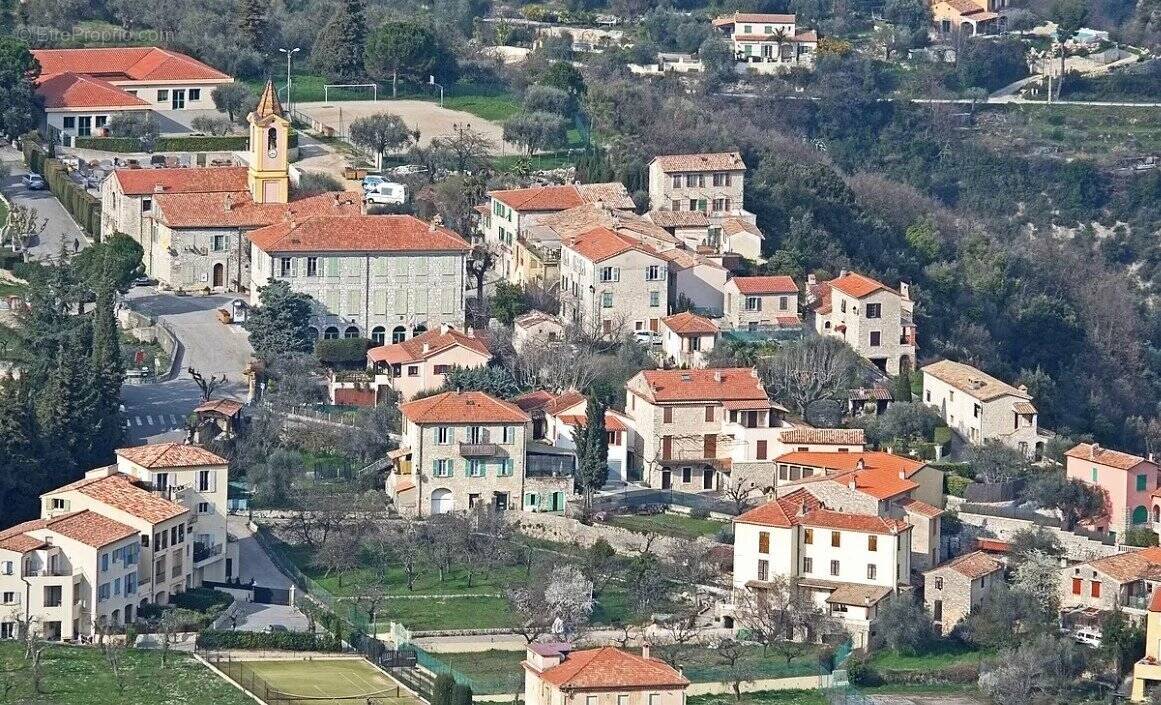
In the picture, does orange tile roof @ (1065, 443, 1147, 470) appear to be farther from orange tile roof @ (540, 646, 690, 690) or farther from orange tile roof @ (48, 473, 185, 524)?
orange tile roof @ (48, 473, 185, 524)

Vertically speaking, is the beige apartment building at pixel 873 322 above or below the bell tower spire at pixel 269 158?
below

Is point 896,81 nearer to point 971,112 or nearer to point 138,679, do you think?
point 971,112

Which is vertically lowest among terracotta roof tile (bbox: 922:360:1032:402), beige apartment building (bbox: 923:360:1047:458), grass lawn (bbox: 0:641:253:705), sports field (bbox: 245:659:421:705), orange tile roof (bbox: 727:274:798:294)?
sports field (bbox: 245:659:421:705)

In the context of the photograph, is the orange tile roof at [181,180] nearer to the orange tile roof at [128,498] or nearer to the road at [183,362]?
the road at [183,362]

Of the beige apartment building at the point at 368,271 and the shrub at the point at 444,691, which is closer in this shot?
the shrub at the point at 444,691

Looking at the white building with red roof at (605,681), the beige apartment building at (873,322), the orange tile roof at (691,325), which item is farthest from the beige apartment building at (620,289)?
the white building with red roof at (605,681)

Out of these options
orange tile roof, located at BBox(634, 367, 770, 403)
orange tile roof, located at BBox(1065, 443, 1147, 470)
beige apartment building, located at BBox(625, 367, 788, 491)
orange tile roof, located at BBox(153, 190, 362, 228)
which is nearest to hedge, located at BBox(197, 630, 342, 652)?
beige apartment building, located at BBox(625, 367, 788, 491)

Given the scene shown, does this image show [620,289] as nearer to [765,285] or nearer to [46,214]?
[765,285]
